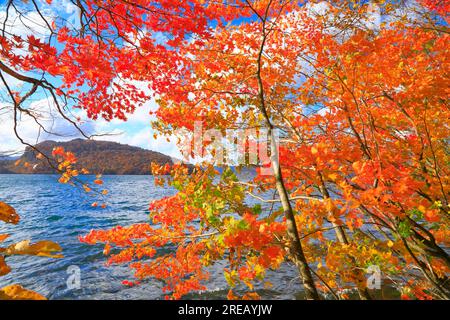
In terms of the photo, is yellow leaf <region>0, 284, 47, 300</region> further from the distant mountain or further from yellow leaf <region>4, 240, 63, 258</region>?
the distant mountain

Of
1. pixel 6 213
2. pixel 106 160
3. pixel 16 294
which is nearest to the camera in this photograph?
pixel 16 294

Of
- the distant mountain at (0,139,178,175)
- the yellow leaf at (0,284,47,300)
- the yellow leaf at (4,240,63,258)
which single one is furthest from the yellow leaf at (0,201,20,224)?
the distant mountain at (0,139,178,175)

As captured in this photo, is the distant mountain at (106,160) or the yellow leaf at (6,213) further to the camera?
the distant mountain at (106,160)

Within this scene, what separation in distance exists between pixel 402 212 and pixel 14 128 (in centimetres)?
681

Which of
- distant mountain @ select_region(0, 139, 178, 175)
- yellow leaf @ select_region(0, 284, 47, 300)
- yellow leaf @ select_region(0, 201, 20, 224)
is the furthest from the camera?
distant mountain @ select_region(0, 139, 178, 175)

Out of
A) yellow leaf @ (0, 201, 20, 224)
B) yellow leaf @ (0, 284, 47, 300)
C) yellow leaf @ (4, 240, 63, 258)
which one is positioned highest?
yellow leaf @ (0, 201, 20, 224)

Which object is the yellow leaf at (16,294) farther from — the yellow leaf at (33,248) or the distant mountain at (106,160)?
the distant mountain at (106,160)

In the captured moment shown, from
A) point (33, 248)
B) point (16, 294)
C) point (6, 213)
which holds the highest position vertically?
point (6, 213)

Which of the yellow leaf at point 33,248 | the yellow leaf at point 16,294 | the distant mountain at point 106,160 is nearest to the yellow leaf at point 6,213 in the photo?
the yellow leaf at point 33,248

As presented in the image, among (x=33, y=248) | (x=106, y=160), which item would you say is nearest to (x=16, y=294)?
(x=33, y=248)

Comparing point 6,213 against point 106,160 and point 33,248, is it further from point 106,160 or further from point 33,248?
point 106,160
